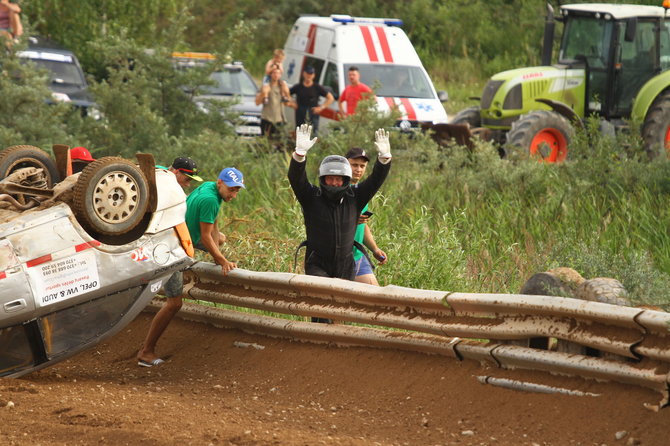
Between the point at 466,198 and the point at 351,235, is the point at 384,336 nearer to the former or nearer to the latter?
the point at 351,235

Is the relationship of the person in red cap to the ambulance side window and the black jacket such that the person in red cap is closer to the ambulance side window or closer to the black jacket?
the black jacket

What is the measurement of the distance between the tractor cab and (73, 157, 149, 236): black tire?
11.1 meters

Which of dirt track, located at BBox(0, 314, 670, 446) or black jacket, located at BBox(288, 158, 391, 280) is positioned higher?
black jacket, located at BBox(288, 158, 391, 280)

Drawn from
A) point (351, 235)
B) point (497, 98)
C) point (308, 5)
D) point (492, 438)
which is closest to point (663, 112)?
point (497, 98)

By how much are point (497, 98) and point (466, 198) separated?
6161 mm

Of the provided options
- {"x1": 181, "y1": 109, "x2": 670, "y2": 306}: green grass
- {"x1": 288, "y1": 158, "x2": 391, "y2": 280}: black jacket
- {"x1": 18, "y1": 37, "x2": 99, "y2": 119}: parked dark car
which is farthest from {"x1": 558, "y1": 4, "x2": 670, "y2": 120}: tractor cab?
{"x1": 18, "y1": 37, "x2": 99, "y2": 119}: parked dark car

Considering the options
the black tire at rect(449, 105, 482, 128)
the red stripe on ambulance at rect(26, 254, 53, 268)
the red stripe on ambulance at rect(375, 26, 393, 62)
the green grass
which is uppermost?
the red stripe on ambulance at rect(375, 26, 393, 62)

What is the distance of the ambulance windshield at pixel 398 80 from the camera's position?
19469 mm

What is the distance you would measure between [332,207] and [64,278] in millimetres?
2216

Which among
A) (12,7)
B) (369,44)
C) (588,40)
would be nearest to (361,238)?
(588,40)

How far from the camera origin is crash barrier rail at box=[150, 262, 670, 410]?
19.9 feet

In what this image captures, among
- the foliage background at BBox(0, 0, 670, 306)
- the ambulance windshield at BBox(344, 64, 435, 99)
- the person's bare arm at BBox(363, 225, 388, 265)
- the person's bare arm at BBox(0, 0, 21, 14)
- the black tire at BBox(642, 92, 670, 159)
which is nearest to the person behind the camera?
the person's bare arm at BBox(363, 225, 388, 265)

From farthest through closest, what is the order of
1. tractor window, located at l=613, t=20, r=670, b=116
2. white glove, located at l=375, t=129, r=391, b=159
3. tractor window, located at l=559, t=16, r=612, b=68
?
tractor window, located at l=559, t=16, r=612, b=68 < tractor window, located at l=613, t=20, r=670, b=116 < white glove, located at l=375, t=129, r=391, b=159

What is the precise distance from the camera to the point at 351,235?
8.70 m
